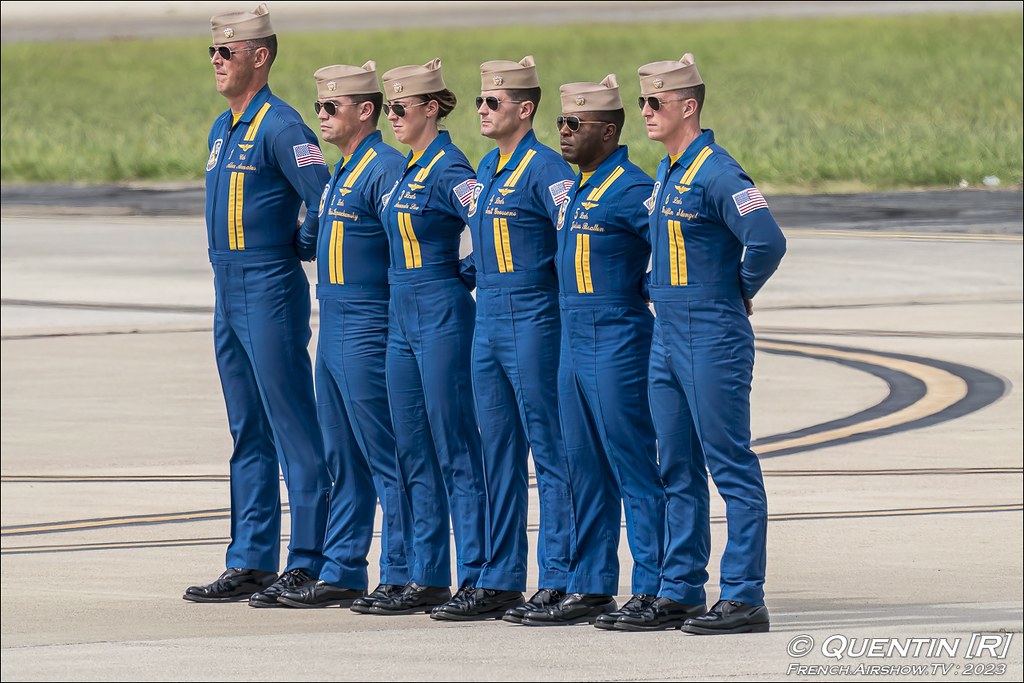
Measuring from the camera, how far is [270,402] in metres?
10.2

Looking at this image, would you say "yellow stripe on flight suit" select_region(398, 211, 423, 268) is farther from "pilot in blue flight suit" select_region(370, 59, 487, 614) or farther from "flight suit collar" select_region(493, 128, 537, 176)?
A: "flight suit collar" select_region(493, 128, 537, 176)

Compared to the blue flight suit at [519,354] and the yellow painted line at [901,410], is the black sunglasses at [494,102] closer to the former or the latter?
the blue flight suit at [519,354]

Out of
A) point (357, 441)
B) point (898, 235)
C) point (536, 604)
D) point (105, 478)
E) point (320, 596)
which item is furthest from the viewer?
point (898, 235)

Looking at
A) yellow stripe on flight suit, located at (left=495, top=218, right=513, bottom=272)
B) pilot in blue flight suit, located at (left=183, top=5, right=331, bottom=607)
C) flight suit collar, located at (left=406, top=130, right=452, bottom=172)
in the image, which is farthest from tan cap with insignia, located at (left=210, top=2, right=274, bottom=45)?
yellow stripe on flight suit, located at (left=495, top=218, right=513, bottom=272)

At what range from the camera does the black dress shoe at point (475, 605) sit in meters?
9.41

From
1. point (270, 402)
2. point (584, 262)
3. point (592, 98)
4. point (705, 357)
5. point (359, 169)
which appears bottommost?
point (270, 402)

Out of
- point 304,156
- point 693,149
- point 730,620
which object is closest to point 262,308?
point 304,156

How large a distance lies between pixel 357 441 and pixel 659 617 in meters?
1.77

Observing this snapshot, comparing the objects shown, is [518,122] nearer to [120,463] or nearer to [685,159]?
[685,159]

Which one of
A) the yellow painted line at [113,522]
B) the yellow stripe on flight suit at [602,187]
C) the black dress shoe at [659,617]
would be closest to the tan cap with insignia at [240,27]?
the yellow stripe on flight suit at [602,187]

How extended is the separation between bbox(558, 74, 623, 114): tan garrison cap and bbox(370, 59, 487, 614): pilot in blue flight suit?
545 millimetres

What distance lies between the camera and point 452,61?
59.1 m

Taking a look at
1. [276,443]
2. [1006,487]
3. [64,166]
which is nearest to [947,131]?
[64,166]

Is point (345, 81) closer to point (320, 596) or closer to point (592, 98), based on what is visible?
point (592, 98)
